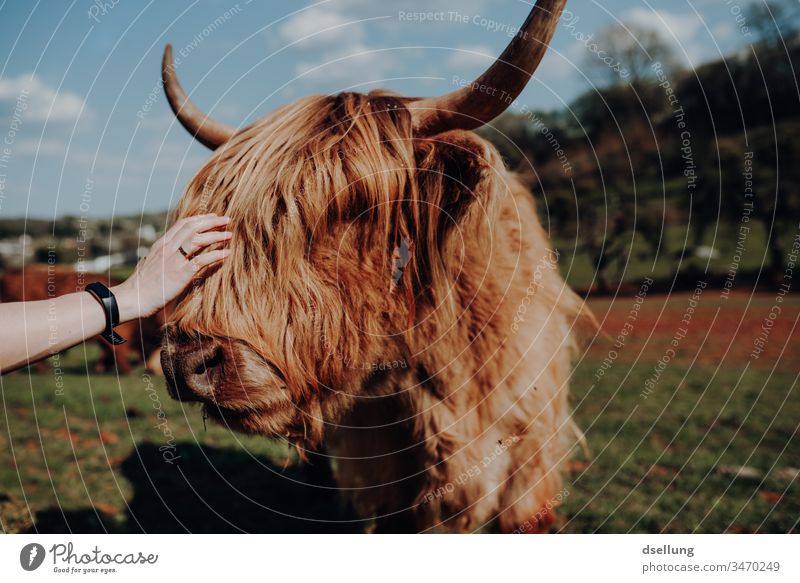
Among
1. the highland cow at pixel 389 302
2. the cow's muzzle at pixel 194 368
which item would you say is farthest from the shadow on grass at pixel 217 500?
the cow's muzzle at pixel 194 368

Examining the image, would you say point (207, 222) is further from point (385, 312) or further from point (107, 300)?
point (385, 312)

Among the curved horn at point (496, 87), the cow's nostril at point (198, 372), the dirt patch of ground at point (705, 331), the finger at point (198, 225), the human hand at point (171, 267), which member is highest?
the curved horn at point (496, 87)

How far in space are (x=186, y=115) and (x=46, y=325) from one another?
147 centimetres

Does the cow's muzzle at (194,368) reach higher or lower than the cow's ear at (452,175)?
lower

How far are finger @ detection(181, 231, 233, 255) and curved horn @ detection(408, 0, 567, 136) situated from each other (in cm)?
108

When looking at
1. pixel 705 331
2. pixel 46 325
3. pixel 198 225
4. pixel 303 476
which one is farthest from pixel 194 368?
pixel 705 331

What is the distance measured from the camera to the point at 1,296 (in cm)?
1648

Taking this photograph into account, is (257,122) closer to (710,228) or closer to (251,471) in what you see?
(251,471)

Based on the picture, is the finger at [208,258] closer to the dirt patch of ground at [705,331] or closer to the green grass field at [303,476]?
the green grass field at [303,476]

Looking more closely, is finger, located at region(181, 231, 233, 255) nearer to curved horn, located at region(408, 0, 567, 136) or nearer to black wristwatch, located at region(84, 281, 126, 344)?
black wristwatch, located at region(84, 281, 126, 344)

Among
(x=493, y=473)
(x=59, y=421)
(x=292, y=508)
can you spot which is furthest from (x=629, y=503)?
(x=59, y=421)

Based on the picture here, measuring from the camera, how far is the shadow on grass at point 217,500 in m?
5.18

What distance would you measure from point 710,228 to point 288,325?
20692 millimetres

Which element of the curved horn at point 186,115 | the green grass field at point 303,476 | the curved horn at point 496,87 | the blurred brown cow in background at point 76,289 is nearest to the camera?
the curved horn at point 496,87
